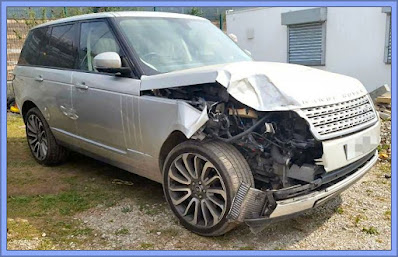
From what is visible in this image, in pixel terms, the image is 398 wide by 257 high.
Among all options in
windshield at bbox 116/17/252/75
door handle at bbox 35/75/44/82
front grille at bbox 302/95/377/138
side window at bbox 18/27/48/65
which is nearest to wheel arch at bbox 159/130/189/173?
windshield at bbox 116/17/252/75

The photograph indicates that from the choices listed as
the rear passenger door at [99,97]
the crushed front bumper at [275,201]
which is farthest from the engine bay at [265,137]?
the rear passenger door at [99,97]

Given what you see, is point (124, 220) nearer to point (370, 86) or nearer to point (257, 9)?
point (370, 86)

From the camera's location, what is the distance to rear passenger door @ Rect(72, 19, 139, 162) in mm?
3920

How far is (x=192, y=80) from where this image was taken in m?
3.23

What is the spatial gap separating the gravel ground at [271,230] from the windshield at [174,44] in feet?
4.63

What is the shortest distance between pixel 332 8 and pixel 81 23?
7.33 meters

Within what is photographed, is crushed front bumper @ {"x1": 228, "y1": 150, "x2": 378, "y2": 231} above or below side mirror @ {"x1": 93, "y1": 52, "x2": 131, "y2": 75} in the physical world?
below

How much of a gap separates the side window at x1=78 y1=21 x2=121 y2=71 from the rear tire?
128cm

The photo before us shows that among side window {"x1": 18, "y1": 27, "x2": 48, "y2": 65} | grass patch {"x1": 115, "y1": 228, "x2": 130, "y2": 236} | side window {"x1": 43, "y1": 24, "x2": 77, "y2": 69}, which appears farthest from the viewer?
side window {"x1": 18, "y1": 27, "x2": 48, "y2": 65}

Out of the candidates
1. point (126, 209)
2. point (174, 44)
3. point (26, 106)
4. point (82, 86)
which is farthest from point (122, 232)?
point (26, 106)

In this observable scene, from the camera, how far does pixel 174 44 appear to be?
4.10 metres

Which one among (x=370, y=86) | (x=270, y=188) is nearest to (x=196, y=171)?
(x=270, y=188)

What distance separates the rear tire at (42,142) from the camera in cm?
528

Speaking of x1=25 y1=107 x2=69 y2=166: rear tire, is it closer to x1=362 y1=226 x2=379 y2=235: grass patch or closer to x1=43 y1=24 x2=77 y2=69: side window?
x1=43 y1=24 x2=77 y2=69: side window
